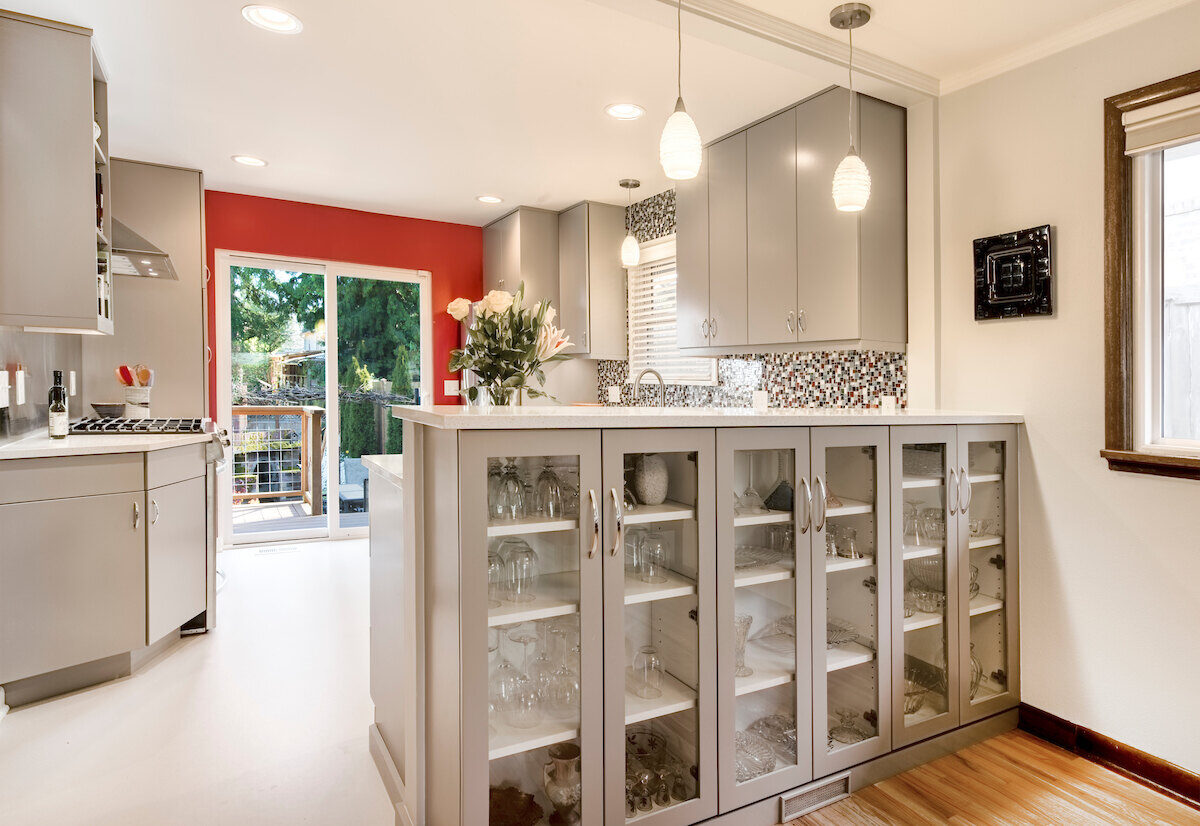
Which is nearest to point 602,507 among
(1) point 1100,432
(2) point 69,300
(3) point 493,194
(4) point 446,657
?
(4) point 446,657

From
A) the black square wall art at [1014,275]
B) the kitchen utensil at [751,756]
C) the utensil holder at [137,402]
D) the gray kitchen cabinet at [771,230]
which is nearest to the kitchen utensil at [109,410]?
the utensil holder at [137,402]

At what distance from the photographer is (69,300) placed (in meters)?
2.61

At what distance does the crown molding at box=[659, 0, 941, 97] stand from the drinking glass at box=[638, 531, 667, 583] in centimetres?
173

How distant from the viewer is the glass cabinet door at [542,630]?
1.51 metres

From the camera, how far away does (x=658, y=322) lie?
4.68 meters

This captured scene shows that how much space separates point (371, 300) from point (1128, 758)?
509 centimetres

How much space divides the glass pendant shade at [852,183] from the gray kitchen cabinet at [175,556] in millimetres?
2926

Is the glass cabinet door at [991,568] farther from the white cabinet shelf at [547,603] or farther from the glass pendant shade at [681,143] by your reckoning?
the white cabinet shelf at [547,603]

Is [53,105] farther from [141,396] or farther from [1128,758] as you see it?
[1128,758]

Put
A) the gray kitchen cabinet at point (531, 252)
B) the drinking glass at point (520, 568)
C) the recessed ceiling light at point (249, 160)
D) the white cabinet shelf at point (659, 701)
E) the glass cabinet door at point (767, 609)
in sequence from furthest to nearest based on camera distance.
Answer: the gray kitchen cabinet at point (531, 252), the recessed ceiling light at point (249, 160), the glass cabinet door at point (767, 609), the white cabinet shelf at point (659, 701), the drinking glass at point (520, 568)

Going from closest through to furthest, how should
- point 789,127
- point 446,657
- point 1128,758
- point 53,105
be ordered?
1. point 446,657
2. point 1128,758
3. point 53,105
4. point 789,127

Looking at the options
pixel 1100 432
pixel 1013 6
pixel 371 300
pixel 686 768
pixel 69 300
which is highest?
pixel 1013 6

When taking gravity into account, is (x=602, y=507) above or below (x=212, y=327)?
below

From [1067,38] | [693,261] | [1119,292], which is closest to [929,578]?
[1119,292]
